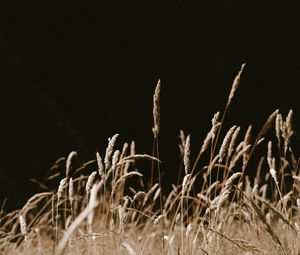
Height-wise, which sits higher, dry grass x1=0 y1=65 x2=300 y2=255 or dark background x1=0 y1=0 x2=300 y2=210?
dark background x1=0 y1=0 x2=300 y2=210

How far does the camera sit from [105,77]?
11.1 ft

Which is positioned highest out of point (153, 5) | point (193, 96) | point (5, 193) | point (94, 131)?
point (153, 5)

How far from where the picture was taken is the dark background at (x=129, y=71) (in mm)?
3316

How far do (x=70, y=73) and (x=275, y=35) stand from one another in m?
1.32

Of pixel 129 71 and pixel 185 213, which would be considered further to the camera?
pixel 129 71

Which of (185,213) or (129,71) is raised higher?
(129,71)

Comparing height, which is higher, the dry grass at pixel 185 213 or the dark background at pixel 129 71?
the dark background at pixel 129 71

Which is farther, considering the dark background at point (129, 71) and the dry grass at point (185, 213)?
the dark background at point (129, 71)

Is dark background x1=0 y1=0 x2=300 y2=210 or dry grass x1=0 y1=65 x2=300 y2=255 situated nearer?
dry grass x1=0 y1=65 x2=300 y2=255

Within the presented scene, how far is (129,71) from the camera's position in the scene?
134 inches

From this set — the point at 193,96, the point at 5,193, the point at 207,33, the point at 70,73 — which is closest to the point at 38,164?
the point at 5,193

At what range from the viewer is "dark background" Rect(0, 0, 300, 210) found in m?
3.32

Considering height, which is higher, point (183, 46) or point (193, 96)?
point (183, 46)

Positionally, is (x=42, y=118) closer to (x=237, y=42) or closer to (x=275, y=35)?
(x=237, y=42)
